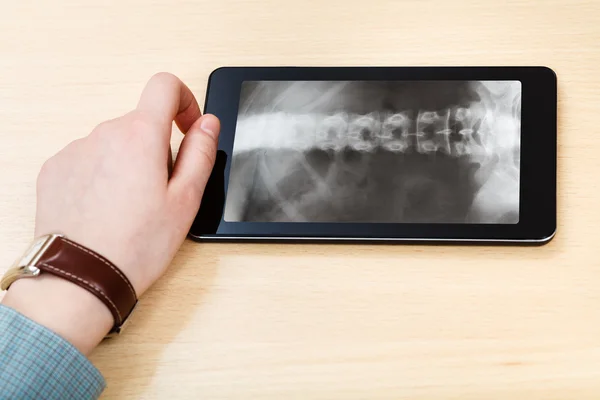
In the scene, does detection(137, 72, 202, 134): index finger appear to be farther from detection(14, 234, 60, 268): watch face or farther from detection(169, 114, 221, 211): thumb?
detection(14, 234, 60, 268): watch face

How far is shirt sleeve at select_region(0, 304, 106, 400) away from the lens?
1.59 feet

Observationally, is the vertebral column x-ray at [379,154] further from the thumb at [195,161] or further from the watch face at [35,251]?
the watch face at [35,251]

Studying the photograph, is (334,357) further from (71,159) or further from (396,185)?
(71,159)

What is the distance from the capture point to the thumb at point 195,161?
0.59 m

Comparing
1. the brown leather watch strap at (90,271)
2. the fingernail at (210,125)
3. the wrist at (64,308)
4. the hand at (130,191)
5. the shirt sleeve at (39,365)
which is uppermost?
the fingernail at (210,125)

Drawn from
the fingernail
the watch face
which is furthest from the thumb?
the watch face

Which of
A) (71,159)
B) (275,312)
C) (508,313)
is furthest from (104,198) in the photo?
(508,313)

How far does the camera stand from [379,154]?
0.60m

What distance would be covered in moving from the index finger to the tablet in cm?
3

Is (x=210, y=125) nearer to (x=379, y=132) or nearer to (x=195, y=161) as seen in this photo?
(x=195, y=161)

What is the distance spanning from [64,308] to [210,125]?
224 millimetres

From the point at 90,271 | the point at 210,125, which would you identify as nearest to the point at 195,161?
the point at 210,125

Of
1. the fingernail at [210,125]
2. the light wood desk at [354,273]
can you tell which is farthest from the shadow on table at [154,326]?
the fingernail at [210,125]

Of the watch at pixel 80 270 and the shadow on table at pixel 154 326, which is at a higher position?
the watch at pixel 80 270
